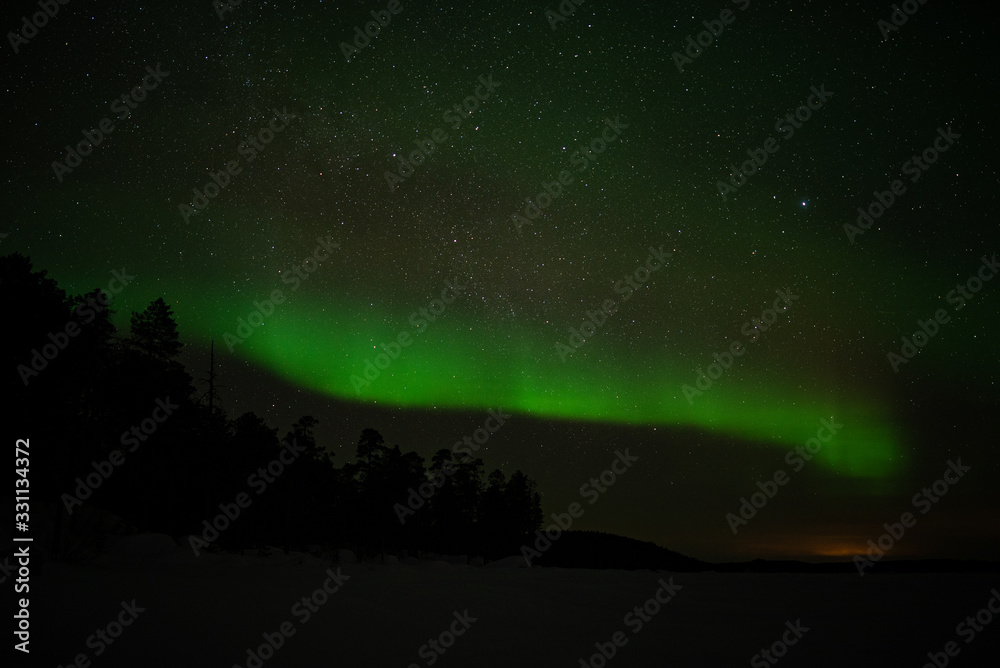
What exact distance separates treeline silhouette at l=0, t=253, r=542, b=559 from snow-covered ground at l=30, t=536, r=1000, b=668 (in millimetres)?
8128

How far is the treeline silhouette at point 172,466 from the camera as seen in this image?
21984mm

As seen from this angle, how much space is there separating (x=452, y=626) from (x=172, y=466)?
34.4 m

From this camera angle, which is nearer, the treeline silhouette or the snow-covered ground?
the snow-covered ground

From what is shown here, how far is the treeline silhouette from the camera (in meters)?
22.0

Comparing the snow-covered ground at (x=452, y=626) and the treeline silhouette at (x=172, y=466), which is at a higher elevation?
the snow-covered ground at (x=452, y=626)

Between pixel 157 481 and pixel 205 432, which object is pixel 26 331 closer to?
pixel 157 481

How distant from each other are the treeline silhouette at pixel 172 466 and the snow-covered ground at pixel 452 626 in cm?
813

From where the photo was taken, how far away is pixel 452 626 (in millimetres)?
11023

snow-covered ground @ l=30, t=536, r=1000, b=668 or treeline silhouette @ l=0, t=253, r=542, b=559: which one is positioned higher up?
snow-covered ground @ l=30, t=536, r=1000, b=668

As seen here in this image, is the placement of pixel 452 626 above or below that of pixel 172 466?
above

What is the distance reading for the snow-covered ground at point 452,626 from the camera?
27.9 ft

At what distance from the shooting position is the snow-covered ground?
27.9ft

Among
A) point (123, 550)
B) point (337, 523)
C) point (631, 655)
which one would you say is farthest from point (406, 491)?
point (631, 655)

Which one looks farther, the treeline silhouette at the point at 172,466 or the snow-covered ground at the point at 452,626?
the treeline silhouette at the point at 172,466
